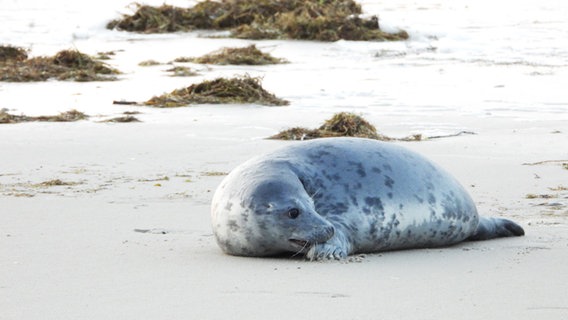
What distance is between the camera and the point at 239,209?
388 cm

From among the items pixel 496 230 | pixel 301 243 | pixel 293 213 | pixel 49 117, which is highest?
pixel 293 213

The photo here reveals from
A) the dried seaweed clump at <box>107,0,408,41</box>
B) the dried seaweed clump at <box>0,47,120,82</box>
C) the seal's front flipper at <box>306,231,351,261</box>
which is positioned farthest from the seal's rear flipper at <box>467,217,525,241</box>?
the dried seaweed clump at <box>107,0,408,41</box>

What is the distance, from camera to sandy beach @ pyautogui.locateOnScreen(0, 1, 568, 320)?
123 inches

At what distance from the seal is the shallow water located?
4043 mm

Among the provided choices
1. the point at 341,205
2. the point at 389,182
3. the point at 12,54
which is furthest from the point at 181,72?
the point at 341,205

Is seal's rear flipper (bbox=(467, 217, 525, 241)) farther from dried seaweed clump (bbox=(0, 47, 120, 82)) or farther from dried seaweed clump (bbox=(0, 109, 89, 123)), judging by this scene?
dried seaweed clump (bbox=(0, 47, 120, 82))

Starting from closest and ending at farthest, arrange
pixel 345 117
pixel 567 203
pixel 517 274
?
1. pixel 517 274
2. pixel 567 203
3. pixel 345 117

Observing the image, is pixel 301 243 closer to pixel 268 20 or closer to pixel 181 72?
pixel 181 72

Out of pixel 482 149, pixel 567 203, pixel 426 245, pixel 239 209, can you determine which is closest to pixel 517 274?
pixel 426 245

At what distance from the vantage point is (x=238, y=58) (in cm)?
1325

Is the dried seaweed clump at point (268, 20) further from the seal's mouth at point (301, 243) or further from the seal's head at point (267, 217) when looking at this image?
the seal's mouth at point (301, 243)

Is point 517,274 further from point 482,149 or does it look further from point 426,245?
point 482,149

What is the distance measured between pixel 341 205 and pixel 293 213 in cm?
29

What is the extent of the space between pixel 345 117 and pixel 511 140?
1249mm
